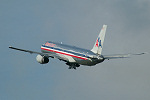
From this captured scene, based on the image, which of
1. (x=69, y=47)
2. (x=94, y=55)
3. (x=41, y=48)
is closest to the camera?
(x=94, y=55)

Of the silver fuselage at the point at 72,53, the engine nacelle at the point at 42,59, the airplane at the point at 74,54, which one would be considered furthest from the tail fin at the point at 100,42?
the engine nacelle at the point at 42,59

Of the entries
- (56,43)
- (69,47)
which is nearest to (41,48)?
(56,43)

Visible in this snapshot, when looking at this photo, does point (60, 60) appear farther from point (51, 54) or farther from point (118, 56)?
point (118, 56)

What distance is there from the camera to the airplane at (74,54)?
3750 inches

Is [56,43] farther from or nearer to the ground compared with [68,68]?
farther from the ground

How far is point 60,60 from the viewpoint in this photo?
10362 cm

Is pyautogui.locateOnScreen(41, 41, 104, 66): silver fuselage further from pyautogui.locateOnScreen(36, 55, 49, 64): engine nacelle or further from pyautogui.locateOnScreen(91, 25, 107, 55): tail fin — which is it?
pyautogui.locateOnScreen(36, 55, 49, 64): engine nacelle

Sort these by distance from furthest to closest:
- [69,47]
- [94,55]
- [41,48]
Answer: [41,48] < [69,47] < [94,55]

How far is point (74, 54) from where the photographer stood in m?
99.2

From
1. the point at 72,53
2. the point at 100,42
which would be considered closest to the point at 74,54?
the point at 72,53

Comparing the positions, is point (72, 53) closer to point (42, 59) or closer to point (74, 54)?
point (74, 54)

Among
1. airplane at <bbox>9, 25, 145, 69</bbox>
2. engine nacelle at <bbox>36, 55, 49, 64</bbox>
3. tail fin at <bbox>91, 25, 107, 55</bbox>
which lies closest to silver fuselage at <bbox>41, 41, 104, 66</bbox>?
airplane at <bbox>9, 25, 145, 69</bbox>

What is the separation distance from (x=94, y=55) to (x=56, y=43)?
1720cm

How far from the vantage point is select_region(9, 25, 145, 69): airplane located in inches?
3750
